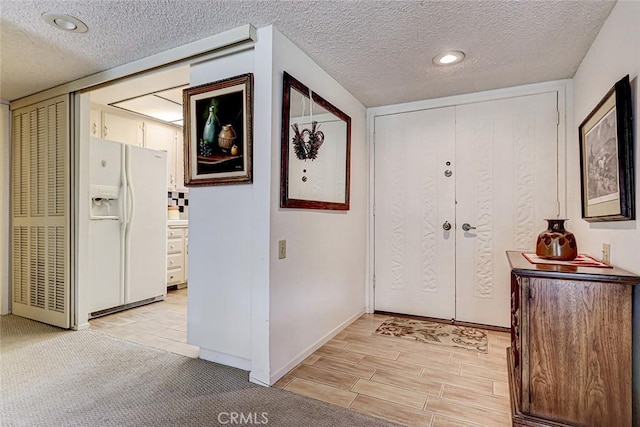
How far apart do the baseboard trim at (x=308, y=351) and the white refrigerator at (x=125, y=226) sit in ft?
Answer: 7.34

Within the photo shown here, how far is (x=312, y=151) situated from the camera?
2.54m

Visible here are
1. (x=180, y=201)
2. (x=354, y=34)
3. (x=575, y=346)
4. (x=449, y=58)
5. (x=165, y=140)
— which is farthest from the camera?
(x=180, y=201)

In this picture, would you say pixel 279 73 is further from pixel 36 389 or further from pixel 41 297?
pixel 41 297

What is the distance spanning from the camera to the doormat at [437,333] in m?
2.71

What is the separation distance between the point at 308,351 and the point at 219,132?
65.8 inches

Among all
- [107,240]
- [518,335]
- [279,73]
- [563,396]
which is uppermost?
[279,73]

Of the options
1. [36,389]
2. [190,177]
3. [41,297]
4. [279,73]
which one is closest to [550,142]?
[279,73]

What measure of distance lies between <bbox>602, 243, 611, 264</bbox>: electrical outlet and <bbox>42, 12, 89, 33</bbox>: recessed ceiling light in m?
3.24

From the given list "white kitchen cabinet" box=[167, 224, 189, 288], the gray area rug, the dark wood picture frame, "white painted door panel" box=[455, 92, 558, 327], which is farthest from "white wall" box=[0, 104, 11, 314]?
"white painted door panel" box=[455, 92, 558, 327]

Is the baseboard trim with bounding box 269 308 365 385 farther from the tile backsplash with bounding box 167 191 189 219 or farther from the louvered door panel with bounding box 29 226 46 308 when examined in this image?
the tile backsplash with bounding box 167 191 189 219

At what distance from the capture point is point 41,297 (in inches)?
124

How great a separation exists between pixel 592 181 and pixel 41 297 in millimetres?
4500

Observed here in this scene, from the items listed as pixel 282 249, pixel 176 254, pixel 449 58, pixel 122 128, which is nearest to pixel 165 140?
pixel 122 128

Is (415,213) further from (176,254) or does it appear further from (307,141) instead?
(176,254)
